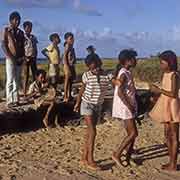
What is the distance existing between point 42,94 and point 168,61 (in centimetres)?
467

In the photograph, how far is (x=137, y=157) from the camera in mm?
9516

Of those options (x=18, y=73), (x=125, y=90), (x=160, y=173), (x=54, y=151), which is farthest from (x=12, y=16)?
(x=160, y=173)

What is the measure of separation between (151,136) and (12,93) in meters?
2.89

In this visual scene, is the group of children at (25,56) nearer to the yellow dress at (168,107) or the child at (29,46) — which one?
the child at (29,46)

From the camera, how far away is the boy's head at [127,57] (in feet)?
27.9

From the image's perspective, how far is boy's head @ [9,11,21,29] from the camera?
1111 centimetres

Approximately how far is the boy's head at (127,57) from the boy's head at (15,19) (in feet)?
10.7

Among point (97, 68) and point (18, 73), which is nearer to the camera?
point (97, 68)

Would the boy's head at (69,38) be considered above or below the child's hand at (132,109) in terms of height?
above

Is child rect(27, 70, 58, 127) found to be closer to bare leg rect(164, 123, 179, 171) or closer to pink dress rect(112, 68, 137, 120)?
pink dress rect(112, 68, 137, 120)

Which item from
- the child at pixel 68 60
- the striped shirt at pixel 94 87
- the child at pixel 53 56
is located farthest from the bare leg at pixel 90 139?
the child at pixel 53 56

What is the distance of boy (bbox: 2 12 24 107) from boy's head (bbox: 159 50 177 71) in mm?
3683

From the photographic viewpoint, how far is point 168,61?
8438 mm

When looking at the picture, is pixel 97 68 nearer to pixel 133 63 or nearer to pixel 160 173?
pixel 133 63
